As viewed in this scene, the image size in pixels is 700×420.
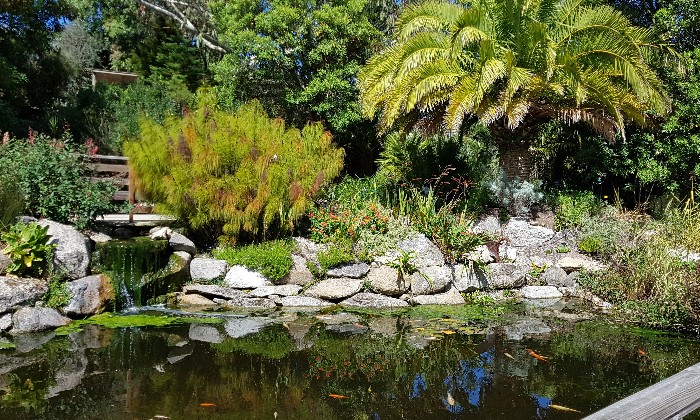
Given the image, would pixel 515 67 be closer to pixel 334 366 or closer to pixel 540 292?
pixel 540 292

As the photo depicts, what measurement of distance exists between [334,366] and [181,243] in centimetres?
455

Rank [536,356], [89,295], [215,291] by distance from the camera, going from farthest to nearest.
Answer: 1. [215,291]
2. [89,295]
3. [536,356]

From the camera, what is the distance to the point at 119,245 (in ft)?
27.6

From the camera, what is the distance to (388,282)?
345 inches

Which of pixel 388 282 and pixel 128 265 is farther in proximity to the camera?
pixel 388 282

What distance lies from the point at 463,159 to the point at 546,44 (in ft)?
8.99

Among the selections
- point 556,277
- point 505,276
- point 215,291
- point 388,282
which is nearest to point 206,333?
point 215,291

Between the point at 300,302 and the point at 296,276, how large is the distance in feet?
1.59

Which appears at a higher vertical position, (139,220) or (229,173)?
(229,173)

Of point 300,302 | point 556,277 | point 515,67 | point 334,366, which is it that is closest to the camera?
point 334,366

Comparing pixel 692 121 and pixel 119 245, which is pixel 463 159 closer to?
pixel 692 121

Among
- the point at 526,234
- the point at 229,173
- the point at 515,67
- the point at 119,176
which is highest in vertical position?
the point at 515,67

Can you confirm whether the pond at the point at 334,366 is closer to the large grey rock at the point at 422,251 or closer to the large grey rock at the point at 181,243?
the large grey rock at the point at 422,251

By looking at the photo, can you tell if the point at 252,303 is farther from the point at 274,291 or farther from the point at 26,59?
the point at 26,59
